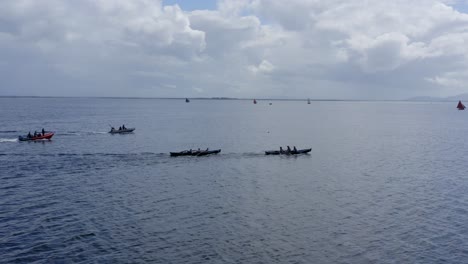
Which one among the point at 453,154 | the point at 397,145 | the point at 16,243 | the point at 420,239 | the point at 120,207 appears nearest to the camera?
the point at 16,243

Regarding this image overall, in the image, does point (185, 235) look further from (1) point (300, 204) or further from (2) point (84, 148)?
(2) point (84, 148)

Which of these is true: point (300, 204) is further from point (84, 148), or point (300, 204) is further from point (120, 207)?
point (84, 148)

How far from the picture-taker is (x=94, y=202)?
47.7 metres

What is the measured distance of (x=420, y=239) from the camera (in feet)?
125

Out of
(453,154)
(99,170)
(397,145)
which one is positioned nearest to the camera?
(99,170)

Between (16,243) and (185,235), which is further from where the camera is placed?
(185,235)

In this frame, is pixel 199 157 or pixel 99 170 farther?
pixel 199 157

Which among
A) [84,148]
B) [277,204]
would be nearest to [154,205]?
[277,204]

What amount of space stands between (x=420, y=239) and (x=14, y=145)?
84186 mm

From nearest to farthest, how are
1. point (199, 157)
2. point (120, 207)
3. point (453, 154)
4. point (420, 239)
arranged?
1. point (420, 239)
2. point (120, 207)
3. point (199, 157)
4. point (453, 154)

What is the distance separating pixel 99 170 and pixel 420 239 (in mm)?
47271

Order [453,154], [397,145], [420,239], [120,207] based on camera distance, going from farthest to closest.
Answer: [397,145], [453,154], [120,207], [420,239]

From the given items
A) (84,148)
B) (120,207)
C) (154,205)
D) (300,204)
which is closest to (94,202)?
(120,207)

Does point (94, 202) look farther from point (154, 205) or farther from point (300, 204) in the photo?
point (300, 204)
